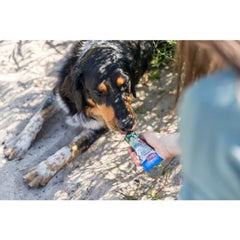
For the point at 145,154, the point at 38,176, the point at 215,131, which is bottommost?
the point at 38,176

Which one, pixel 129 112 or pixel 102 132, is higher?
pixel 129 112

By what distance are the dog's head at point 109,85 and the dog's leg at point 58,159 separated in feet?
1.60

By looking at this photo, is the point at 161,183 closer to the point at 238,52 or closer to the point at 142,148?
the point at 142,148

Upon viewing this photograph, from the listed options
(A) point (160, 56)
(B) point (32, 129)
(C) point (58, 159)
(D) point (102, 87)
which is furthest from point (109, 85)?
(A) point (160, 56)

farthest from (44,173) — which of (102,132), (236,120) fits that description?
(236,120)

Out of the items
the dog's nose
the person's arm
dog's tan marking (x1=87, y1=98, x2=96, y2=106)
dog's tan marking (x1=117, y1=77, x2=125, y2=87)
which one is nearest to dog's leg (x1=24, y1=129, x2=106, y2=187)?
dog's tan marking (x1=87, y1=98, x2=96, y2=106)

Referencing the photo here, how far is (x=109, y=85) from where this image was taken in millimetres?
3436

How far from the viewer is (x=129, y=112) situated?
3.44 meters

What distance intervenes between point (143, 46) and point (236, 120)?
10.3 ft

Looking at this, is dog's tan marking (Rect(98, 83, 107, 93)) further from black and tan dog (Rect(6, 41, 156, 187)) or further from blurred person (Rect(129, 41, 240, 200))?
blurred person (Rect(129, 41, 240, 200))

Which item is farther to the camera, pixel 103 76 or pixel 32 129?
pixel 32 129

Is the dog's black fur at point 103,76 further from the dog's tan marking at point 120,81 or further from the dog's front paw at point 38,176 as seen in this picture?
the dog's front paw at point 38,176

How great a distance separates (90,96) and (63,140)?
759mm

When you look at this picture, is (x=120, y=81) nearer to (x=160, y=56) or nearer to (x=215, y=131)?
(x=160, y=56)
